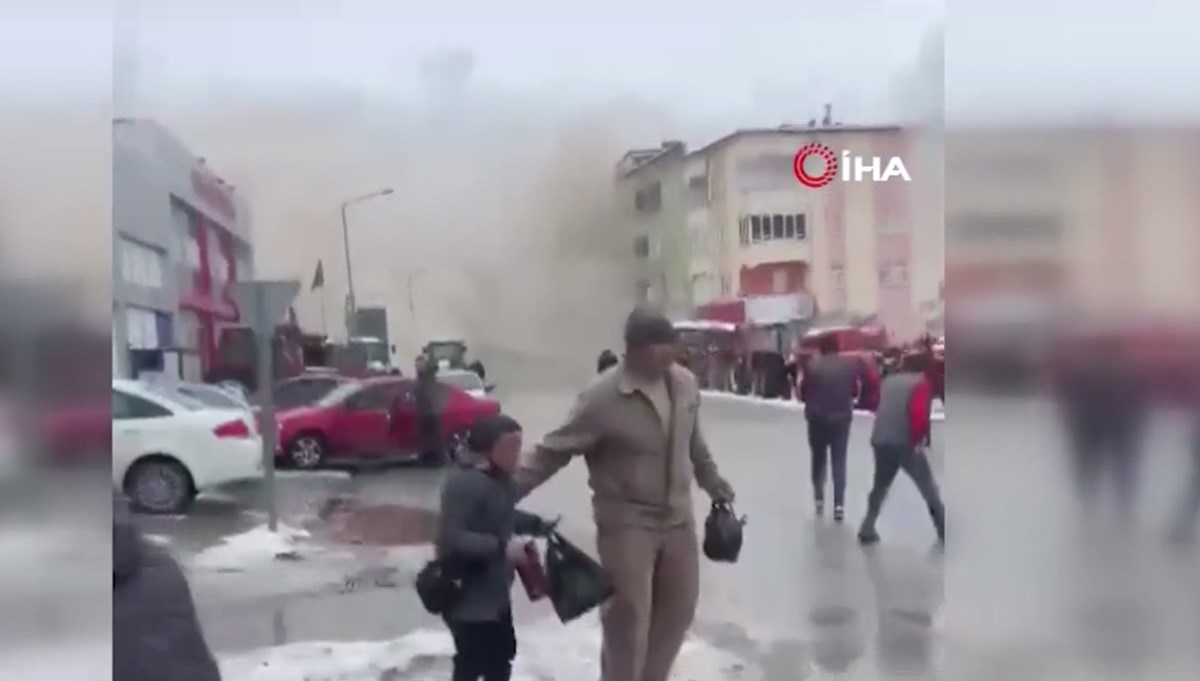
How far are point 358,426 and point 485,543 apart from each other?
360 millimetres

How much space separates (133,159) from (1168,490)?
2.41 m

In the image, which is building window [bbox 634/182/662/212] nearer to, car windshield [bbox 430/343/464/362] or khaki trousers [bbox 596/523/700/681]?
car windshield [bbox 430/343/464/362]

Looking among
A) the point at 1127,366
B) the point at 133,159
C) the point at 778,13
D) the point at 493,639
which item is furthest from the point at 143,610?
the point at 1127,366

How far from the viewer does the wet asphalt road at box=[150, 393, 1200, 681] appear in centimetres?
278

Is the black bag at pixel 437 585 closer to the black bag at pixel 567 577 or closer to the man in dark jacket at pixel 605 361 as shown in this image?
the black bag at pixel 567 577

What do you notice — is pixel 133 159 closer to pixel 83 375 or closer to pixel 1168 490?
pixel 83 375

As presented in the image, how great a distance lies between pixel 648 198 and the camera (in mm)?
2822

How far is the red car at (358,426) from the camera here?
2748 mm

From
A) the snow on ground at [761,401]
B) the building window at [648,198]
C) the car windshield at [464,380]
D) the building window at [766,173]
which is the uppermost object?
the building window at [766,173]

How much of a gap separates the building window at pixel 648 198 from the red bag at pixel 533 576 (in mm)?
748

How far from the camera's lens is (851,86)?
9.30 feet

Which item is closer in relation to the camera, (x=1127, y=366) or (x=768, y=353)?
(x=768, y=353)

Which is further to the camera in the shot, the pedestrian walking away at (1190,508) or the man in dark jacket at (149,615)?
the pedestrian walking away at (1190,508)

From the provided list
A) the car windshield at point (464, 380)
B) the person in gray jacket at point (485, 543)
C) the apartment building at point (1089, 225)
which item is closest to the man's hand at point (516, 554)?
the person in gray jacket at point (485, 543)
